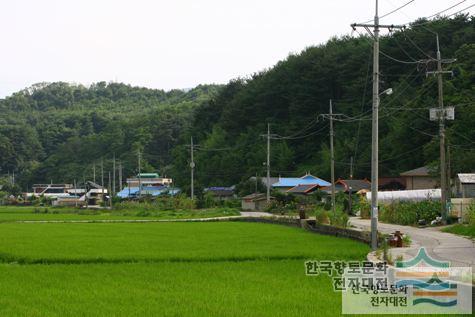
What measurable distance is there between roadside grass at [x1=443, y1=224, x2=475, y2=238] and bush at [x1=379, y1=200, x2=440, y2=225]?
15.9 ft

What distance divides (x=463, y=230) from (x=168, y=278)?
1567 cm

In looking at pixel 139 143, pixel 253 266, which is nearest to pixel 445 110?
pixel 253 266

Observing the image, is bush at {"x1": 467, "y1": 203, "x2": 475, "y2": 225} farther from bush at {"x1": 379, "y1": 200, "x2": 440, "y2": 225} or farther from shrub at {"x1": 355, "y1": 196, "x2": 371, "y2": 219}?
shrub at {"x1": 355, "y1": 196, "x2": 371, "y2": 219}

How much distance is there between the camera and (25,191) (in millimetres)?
130000

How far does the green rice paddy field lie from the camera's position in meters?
10.9

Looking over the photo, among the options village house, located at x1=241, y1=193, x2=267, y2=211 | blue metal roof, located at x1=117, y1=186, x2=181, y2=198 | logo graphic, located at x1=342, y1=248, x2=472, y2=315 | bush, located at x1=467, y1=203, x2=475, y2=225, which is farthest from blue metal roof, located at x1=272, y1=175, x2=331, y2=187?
logo graphic, located at x1=342, y1=248, x2=472, y2=315

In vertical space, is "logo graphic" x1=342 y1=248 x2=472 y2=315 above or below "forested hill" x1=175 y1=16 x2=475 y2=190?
below

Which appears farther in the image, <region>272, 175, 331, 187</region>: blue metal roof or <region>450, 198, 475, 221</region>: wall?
<region>272, 175, 331, 187</region>: blue metal roof

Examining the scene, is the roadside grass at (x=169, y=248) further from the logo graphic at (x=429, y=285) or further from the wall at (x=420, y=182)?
the wall at (x=420, y=182)

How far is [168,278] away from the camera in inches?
578

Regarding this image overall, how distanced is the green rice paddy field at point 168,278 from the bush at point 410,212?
32.7ft

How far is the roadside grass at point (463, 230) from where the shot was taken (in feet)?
82.7

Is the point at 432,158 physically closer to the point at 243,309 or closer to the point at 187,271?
the point at 187,271

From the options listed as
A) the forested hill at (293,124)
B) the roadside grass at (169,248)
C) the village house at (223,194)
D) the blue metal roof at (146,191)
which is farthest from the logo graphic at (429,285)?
the blue metal roof at (146,191)
